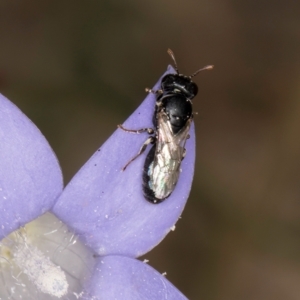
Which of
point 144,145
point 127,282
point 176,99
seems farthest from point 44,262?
point 176,99

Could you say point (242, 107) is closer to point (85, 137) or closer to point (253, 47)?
point (253, 47)

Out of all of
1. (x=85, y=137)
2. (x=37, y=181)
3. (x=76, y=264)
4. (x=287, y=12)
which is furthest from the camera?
(x=287, y=12)

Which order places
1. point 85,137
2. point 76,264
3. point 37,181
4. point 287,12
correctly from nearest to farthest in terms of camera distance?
1. point 37,181
2. point 76,264
3. point 85,137
4. point 287,12

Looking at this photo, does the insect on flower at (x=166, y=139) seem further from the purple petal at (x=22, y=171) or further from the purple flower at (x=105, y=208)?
the purple petal at (x=22, y=171)

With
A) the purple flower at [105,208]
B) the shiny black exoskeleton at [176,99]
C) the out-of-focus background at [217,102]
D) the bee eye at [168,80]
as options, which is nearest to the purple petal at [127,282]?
the purple flower at [105,208]

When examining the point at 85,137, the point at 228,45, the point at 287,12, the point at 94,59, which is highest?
the point at 287,12

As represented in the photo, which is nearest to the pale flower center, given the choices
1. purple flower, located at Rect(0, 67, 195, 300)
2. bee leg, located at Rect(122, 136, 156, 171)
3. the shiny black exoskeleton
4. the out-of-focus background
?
purple flower, located at Rect(0, 67, 195, 300)

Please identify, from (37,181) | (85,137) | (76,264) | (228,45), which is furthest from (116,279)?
(228,45)
